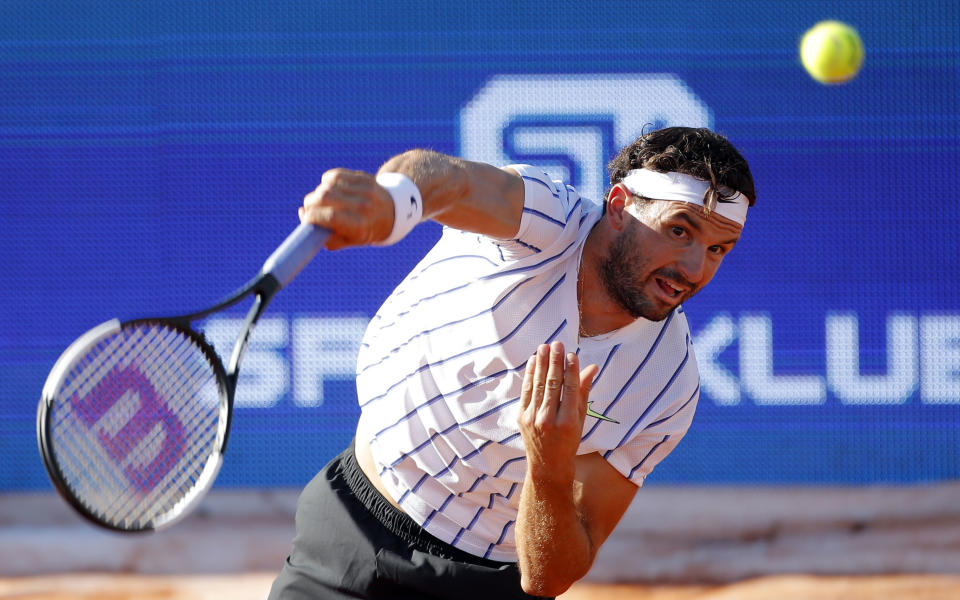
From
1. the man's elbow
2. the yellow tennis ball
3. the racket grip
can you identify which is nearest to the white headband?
the man's elbow

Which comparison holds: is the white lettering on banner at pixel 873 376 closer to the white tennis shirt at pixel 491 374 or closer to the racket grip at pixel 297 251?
the white tennis shirt at pixel 491 374

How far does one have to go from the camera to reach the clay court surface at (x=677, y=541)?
3.86 meters

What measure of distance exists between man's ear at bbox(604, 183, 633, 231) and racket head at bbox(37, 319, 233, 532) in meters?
0.83

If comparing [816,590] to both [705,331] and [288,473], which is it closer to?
[705,331]

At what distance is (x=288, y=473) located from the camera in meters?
3.88

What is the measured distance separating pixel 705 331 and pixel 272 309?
1518mm

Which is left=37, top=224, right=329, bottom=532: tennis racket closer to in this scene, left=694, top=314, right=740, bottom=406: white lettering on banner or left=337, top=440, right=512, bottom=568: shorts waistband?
left=337, top=440, right=512, bottom=568: shorts waistband

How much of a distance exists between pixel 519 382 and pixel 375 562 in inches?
18.5

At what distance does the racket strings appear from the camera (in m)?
1.78

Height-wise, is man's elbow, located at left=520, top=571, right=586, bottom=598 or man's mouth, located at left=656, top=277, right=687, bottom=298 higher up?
man's mouth, located at left=656, top=277, right=687, bottom=298

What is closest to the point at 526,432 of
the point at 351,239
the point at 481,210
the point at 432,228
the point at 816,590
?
the point at 481,210

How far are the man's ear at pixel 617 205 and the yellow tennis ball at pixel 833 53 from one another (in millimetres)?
1596

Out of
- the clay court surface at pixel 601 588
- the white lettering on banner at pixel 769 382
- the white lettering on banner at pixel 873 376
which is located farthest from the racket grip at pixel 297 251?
the white lettering on banner at pixel 873 376

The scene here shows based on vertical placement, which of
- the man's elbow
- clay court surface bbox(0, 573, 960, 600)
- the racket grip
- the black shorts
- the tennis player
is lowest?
clay court surface bbox(0, 573, 960, 600)
